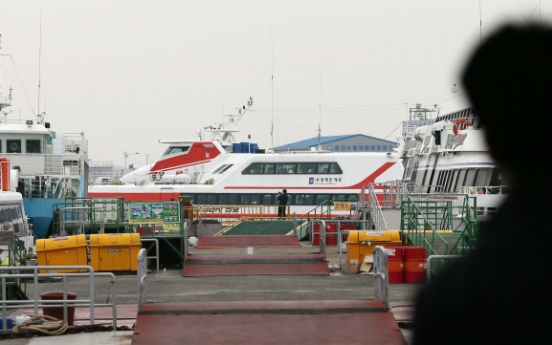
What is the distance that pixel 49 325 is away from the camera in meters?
11.5

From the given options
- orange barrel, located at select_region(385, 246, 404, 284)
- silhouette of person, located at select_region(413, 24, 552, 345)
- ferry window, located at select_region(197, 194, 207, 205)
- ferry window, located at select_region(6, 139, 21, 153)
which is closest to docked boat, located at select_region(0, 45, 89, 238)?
ferry window, located at select_region(6, 139, 21, 153)

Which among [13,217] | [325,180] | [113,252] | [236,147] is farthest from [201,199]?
[113,252]

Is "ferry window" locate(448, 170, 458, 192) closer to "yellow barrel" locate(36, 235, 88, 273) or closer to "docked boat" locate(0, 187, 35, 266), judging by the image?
"docked boat" locate(0, 187, 35, 266)

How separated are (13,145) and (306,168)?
44.2 ft

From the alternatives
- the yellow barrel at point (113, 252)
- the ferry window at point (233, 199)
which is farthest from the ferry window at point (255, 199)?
the yellow barrel at point (113, 252)

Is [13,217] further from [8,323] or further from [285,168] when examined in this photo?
[285,168]

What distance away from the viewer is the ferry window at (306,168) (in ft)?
140

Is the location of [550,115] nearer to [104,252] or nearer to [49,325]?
[49,325]

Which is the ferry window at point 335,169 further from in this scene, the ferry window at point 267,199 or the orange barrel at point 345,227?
the orange barrel at point 345,227

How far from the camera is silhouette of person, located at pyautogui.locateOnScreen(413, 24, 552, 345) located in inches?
72.2

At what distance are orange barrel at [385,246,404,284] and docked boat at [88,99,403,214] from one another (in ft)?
75.8

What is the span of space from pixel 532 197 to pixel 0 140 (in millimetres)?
35069

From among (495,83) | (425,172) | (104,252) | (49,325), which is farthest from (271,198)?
(495,83)

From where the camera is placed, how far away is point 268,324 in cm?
1065
